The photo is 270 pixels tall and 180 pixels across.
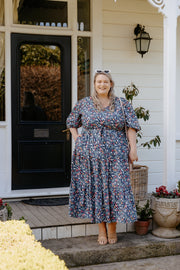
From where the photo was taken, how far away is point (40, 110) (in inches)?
200

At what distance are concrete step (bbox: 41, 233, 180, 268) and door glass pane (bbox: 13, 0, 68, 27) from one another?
2.76 meters

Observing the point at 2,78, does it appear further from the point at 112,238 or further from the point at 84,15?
the point at 112,238

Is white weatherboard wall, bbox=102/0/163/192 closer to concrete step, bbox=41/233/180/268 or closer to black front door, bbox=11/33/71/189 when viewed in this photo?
black front door, bbox=11/33/71/189

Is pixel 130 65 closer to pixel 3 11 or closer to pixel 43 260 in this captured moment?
pixel 3 11

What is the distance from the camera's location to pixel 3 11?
16.2ft

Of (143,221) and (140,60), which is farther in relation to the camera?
(140,60)

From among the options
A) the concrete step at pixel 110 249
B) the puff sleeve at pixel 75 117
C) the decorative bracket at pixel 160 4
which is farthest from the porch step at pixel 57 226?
the decorative bracket at pixel 160 4

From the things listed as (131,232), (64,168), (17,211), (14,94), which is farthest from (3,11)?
(131,232)

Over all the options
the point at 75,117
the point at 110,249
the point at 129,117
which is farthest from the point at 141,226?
the point at 75,117

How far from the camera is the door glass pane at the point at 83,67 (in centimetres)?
523

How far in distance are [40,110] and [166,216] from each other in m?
2.13

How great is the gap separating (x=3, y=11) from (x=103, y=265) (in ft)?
10.6

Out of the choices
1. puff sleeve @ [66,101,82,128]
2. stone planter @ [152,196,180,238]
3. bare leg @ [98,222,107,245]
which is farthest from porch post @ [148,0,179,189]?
puff sleeve @ [66,101,82,128]

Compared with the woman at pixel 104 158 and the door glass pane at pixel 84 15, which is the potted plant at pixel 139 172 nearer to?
the door glass pane at pixel 84 15
